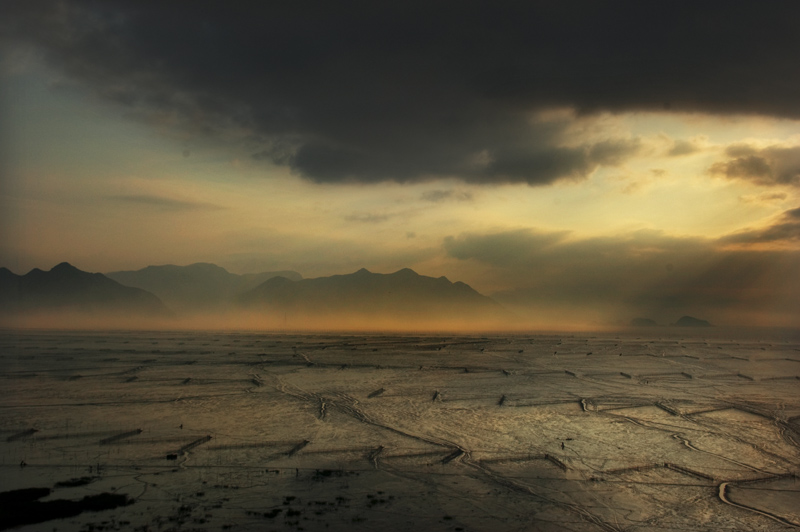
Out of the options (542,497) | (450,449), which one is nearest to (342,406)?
(450,449)

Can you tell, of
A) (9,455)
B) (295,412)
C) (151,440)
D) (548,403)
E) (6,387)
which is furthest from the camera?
(6,387)

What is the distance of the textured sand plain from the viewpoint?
502 inches

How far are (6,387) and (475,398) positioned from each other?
91.9ft

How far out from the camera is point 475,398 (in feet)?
94.7

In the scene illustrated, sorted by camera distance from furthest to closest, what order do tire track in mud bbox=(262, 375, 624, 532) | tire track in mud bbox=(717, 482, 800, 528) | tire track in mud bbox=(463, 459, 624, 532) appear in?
tire track in mud bbox=(262, 375, 624, 532), tire track in mud bbox=(717, 482, 800, 528), tire track in mud bbox=(463, 459, 624, 532)

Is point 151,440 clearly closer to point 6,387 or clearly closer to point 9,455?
point 9,455

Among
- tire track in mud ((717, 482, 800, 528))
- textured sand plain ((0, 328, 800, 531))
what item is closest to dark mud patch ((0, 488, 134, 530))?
A: textured sand plain ((0, 328, 800, 531))

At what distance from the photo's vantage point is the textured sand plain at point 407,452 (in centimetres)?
1276

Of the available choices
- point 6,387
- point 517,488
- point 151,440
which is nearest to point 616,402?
point 517,488

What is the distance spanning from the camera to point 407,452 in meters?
18.0

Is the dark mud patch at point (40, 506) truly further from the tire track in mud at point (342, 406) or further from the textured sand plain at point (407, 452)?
the tire track in mud at point (342, 406)

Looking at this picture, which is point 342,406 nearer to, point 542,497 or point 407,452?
point 407,452

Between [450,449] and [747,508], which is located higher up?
[450,449]

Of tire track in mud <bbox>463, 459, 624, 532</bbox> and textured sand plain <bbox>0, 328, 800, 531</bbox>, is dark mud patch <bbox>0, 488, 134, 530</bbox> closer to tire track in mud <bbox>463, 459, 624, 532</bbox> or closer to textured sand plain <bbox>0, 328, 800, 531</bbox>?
textured sand plain <bbox>0, 328, 800, 531</bbox>
